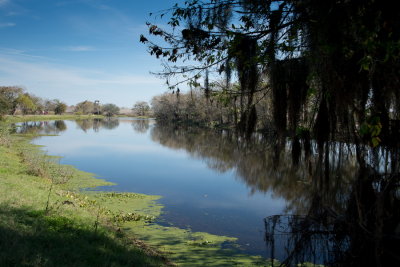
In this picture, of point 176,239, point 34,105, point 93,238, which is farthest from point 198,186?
point 34,105

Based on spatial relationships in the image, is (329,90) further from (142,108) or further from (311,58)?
(142,108)

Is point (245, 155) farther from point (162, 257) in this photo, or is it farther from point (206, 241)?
point (162, 257)

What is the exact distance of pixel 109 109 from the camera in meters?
174

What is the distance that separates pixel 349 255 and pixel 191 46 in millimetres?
3579

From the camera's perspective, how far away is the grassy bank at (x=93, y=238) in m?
5.07

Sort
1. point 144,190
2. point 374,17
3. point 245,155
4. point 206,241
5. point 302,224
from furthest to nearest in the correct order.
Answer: point 245,155 → point 144,190 → point 206,241 → point 302,224 → point 374,17

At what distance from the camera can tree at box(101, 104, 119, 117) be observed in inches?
6738

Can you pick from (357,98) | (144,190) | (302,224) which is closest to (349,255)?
(302,224)

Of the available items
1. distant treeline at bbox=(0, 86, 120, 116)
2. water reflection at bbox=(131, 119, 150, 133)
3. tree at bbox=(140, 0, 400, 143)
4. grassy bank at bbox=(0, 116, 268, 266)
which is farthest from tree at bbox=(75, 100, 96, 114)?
tree at bbox=(140, 0, 400, 143)

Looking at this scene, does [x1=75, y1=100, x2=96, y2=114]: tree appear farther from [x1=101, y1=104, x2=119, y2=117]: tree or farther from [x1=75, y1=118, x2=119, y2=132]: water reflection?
[x1=75, y1=118, x2=119, y2=132]: water reflection

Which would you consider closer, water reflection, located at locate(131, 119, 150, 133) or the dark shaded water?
the dark shaded water

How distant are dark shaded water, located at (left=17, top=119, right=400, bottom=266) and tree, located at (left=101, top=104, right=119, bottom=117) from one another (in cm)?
14553

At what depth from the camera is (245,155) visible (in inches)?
961

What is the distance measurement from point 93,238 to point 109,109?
174898 millimetres
